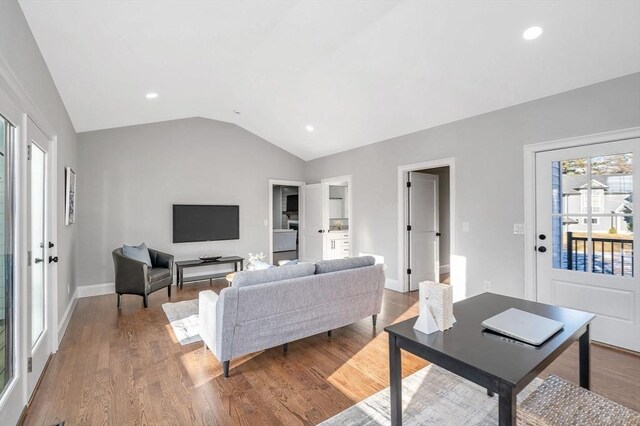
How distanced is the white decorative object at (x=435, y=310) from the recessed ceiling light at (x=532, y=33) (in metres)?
2.45

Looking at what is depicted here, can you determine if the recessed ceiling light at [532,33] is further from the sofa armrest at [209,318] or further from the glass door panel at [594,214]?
the sofa armrest at [209,318]

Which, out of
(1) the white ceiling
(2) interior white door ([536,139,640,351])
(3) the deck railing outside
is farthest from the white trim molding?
(1) the white ceiling

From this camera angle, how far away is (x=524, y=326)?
60.1 inches

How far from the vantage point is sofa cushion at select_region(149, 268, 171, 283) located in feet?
14.1

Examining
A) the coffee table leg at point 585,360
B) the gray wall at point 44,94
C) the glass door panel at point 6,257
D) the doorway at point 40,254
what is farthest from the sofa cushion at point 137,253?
the coffee table leg at point 585,360

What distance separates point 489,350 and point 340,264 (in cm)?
188

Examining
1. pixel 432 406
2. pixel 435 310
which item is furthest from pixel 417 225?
pixel 435 310

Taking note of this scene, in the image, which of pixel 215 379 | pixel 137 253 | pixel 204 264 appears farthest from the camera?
pixel 204 264

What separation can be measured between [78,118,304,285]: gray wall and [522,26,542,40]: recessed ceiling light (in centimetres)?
501

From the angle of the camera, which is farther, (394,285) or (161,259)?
(394,285)

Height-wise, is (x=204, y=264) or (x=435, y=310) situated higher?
(x=435, y=310)

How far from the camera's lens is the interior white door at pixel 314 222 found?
674 centimetres

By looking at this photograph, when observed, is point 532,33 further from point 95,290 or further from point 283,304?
point 95,290

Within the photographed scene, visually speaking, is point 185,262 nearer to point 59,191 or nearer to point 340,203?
point 59,191
